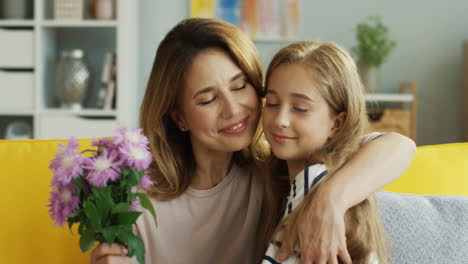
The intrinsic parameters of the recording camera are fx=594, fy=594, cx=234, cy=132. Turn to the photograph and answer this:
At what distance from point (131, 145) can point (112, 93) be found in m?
3.21

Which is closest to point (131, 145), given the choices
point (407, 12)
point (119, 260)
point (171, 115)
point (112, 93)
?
point (119, 260)

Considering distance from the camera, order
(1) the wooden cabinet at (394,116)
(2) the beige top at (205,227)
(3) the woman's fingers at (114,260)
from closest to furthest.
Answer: (3) the woman's fingers at (114,260) < (2) the beige top at (205,227) < (1) the wooden cabinet at (394,116)

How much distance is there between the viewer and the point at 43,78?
408 centimetres

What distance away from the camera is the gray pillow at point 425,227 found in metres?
1.35

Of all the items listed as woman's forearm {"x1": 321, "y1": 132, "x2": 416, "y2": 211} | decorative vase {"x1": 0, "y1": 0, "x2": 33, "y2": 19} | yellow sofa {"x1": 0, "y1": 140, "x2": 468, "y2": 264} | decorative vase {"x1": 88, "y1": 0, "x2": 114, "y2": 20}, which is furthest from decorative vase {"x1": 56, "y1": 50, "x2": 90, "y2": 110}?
woman's forearm {"x1": 321, "y1": 132, "x2": 416, "y2": 211}

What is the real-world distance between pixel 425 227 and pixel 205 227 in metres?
0.54

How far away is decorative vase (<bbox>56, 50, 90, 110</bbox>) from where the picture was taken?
13.2 feet

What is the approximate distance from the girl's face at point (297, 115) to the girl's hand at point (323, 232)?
6.8 inches

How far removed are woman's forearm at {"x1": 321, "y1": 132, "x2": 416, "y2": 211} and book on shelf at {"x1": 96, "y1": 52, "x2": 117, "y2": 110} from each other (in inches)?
117

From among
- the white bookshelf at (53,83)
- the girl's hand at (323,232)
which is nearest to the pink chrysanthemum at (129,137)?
the girl's hand at (323,232)

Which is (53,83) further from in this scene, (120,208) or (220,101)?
(120,208)

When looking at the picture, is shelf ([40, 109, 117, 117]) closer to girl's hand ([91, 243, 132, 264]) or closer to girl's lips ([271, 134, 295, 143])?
girl's lips ([271, 134, 295, 143])

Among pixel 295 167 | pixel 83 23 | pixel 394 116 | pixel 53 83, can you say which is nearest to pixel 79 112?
pixel 53 83

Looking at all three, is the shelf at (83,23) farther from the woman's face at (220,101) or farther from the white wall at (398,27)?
the woman's face at (220,101)
